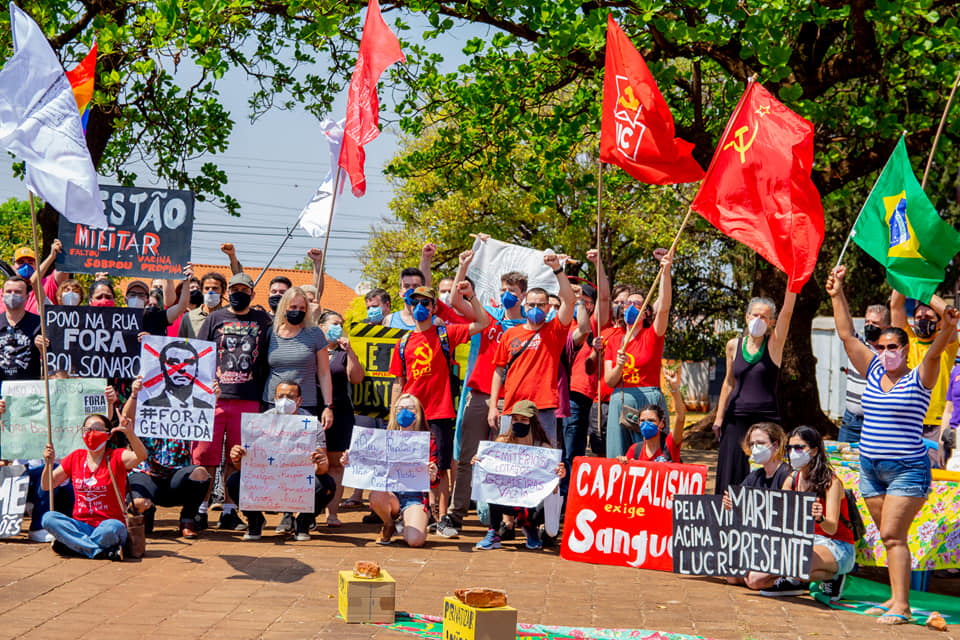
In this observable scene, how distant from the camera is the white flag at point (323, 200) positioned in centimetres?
1081

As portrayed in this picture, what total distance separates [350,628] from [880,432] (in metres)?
3.53

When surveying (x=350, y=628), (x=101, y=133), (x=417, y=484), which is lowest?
(x=350, y=628)

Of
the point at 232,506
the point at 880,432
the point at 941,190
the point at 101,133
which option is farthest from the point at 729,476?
the point at 941,190

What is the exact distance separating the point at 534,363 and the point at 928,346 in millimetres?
3149

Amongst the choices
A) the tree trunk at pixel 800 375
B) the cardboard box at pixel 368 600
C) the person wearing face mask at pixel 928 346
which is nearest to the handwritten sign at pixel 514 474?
the cardboard box at pixel 368 600

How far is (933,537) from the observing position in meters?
7.72

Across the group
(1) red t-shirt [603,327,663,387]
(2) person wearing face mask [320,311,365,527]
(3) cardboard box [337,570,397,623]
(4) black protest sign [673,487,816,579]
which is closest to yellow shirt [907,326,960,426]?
(1) red t-shirt [603,327,663,387]

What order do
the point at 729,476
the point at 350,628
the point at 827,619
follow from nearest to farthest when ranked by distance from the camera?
the point at 350,628 < the point at 827,619 < the point at 729,476

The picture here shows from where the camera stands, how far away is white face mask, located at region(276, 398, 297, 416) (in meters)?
8.70

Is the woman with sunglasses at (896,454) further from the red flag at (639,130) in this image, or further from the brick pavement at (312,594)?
the red flag at (639,130)

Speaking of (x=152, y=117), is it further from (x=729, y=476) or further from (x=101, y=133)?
(x=729, y=476)

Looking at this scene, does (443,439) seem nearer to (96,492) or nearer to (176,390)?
(176,390)

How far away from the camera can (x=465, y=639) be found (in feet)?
17.8

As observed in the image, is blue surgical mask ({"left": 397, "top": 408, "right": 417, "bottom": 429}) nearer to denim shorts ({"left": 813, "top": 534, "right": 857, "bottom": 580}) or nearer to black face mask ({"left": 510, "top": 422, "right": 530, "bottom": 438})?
black face mask ({"left": 510, "top": 422, "right": 530, "bottom": 438})
